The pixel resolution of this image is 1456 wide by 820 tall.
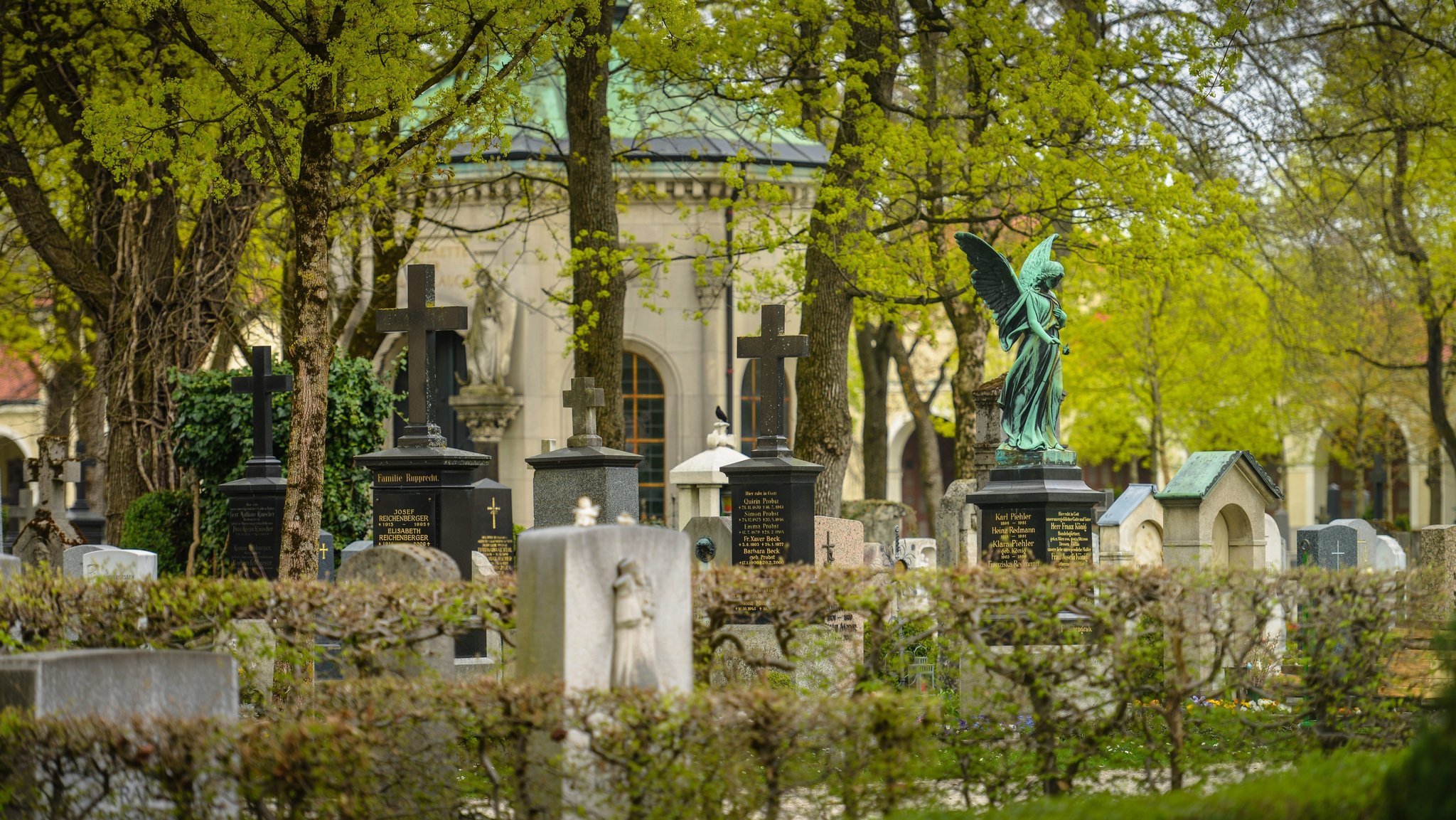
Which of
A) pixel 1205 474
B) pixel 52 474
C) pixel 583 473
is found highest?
pixel 52 474

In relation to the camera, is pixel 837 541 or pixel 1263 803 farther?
pixel 837 541

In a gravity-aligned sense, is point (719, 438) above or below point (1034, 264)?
below

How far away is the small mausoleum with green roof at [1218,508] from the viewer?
14164mm

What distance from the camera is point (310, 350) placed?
12625 millimetres

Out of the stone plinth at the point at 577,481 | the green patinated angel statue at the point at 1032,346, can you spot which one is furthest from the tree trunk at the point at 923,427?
the green patinated angel statue at the point at 1032,346

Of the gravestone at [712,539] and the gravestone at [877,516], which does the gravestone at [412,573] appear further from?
the gravestone at [877,516]

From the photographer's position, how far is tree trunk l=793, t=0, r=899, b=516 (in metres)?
19.2

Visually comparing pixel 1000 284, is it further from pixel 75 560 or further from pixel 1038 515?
pixel 75 560

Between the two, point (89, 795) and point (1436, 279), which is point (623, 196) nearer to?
point (1436, 279)

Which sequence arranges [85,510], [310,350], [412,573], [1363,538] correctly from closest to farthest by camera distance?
[412,573]
[310,350]
[1363,538]
[85,510]

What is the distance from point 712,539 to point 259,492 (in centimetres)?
459

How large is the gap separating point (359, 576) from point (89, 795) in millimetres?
2497

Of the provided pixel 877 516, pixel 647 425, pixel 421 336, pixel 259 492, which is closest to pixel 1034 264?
pixel 421 336

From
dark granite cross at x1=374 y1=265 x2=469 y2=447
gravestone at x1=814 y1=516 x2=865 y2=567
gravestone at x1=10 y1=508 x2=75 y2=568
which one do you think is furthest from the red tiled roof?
gravestone at x1=814 y1=516 x2=865 y2=567
